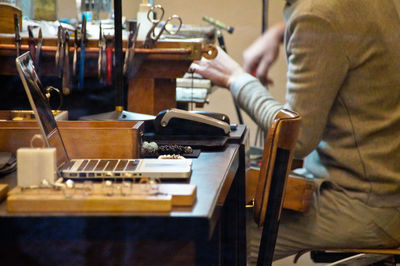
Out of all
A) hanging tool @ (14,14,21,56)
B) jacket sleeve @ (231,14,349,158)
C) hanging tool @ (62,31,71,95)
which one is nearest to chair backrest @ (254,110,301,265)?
jacket sleeve @ (231,14,349,158)

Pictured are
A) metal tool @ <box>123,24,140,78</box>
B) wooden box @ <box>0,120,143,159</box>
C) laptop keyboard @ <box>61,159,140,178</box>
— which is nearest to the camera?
laptop keyboard @ <box>61,159,140,178</box>

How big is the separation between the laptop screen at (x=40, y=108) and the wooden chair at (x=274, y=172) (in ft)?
1.11

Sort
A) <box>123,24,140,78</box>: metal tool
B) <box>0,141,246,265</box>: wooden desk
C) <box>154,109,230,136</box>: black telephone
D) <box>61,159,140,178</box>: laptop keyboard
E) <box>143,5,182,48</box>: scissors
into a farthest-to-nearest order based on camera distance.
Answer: <box>123,24,140,78</box>: metal tool, <box>143,5,182,48</box>: scissors, <box>154,109,230,136</box>: black telephone, <box>61,159,140,178</box>: laptop keyboard, <box>0,141,246,265</box>: wooden desk

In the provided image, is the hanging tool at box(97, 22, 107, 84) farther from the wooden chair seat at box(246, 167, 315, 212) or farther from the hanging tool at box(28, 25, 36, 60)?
the wooden chair seat at box(246, 167, 315, 212)

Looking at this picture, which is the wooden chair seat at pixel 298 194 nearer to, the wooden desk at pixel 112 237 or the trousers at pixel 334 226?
the trousers at pixel 334 226

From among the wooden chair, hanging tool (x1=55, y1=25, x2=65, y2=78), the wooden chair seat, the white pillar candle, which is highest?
hanging tool (x1=55, y1=25, x2=65, y2=78)

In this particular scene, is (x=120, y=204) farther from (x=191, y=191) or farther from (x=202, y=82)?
(x=202, y=82)

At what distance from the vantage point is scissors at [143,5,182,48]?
166 cm

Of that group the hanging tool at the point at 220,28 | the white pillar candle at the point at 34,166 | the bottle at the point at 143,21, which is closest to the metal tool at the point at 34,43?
the bottle at the point at 143,21

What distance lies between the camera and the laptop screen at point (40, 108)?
101 centimetres

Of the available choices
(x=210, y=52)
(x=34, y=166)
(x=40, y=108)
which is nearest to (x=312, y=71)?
(x=210, y=52)

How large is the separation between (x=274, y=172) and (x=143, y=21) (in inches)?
29.4

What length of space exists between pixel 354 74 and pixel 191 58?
1.53 feet

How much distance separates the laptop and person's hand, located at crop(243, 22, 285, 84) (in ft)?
1.87
